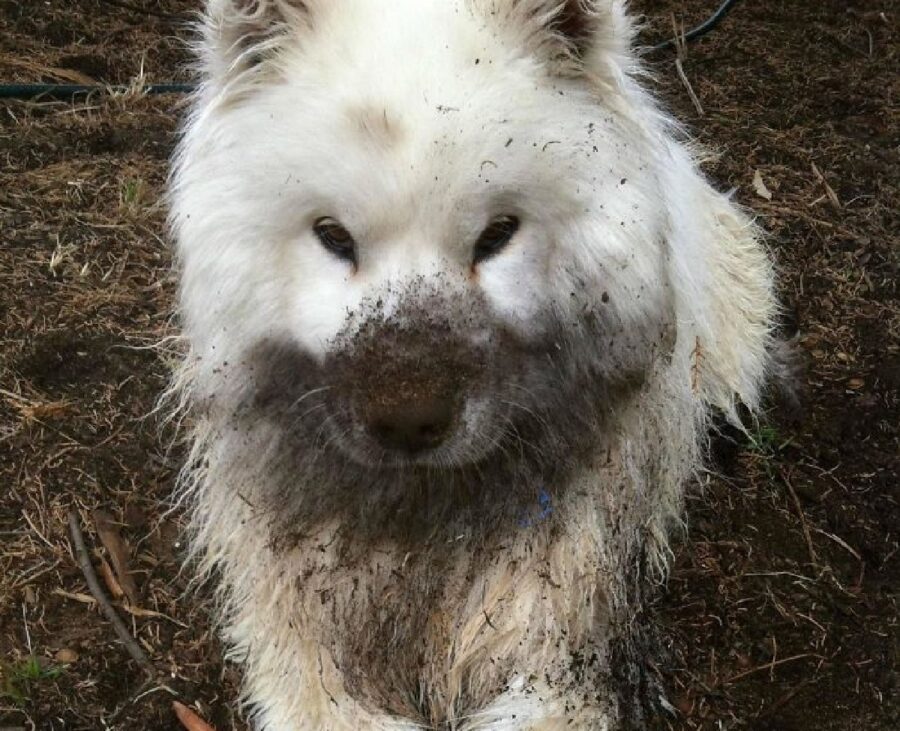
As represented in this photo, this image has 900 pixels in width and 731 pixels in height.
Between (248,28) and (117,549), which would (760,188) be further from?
(117,549)

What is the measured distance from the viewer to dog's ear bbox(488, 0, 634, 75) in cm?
203

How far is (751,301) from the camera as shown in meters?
3.35

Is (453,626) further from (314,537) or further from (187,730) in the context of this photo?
(187,730)

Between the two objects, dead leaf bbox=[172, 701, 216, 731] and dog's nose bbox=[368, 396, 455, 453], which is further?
dead leaf bbox=[172, 701, 216, 731]

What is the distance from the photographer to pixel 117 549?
9.75 feet

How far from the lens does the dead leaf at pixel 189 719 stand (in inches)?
Result: 101

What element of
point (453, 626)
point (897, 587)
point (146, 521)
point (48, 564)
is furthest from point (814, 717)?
point (48, 564)

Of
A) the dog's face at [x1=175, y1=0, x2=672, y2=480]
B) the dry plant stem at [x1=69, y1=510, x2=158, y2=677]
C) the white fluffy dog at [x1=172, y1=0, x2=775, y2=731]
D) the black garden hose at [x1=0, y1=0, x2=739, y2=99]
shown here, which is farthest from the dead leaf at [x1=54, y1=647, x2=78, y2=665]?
the black garden hose at [x1=0, y1=0, x2=739, y2=99]

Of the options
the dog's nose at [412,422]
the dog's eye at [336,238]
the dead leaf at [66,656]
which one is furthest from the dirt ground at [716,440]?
the dog's eye at [336,238]

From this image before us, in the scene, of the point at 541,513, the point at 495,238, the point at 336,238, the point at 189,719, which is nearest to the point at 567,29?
the point at 495,238

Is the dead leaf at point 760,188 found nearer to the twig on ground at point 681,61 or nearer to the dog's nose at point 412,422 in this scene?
the twig on ground at point 681,61

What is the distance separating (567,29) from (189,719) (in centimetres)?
195

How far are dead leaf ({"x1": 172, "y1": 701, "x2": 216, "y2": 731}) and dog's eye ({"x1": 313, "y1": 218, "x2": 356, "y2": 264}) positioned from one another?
135cm

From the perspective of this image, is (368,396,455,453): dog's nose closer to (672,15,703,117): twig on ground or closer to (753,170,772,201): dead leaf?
(753,170,772,201): dead leaf
